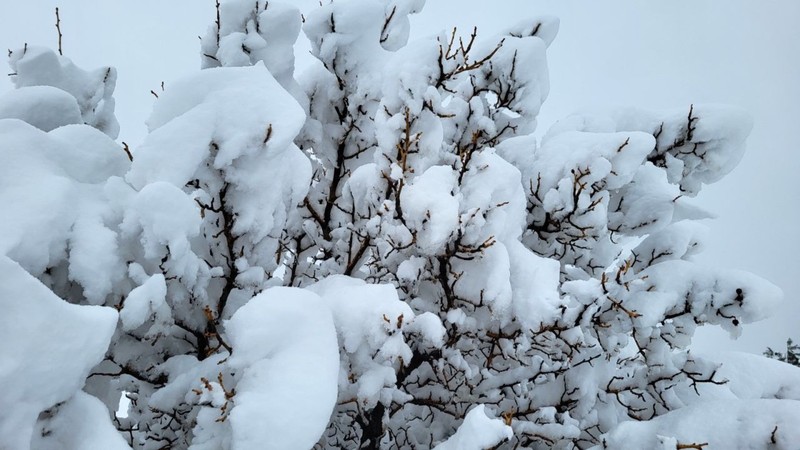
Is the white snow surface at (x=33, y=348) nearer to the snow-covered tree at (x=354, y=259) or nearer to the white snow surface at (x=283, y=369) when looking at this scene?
the snow-covered tree at (x=354, y=259)

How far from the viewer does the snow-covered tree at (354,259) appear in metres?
1.88

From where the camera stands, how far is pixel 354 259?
137 inches

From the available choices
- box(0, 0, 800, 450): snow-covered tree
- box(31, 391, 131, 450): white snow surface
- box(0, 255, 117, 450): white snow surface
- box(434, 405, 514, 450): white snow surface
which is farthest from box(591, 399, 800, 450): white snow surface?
box(0, 255, 117, 450): white snow surface

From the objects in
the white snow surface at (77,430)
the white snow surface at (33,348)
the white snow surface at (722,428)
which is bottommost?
the white snow surface at (722,428)

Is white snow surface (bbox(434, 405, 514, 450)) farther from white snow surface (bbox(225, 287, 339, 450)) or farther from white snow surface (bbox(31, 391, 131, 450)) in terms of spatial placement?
white snow surface (bbox(31, 391, 131, 450))

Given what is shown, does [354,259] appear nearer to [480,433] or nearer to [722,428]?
[480,433]

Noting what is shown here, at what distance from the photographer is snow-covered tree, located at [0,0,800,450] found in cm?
188

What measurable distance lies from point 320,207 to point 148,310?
2.41 metres

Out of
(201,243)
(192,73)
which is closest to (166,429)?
(201,243)

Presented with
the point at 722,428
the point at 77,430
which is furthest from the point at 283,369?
the point at 722,428

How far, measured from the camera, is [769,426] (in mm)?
2551

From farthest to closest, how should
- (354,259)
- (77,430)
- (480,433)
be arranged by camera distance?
(354,259)
(480,433)
(77,430)

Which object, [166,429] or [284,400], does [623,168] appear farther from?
[166,429]

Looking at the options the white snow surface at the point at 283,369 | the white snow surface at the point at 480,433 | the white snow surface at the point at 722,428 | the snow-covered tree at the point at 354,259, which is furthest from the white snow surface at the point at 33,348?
the white snow surface at the point at 722,428
